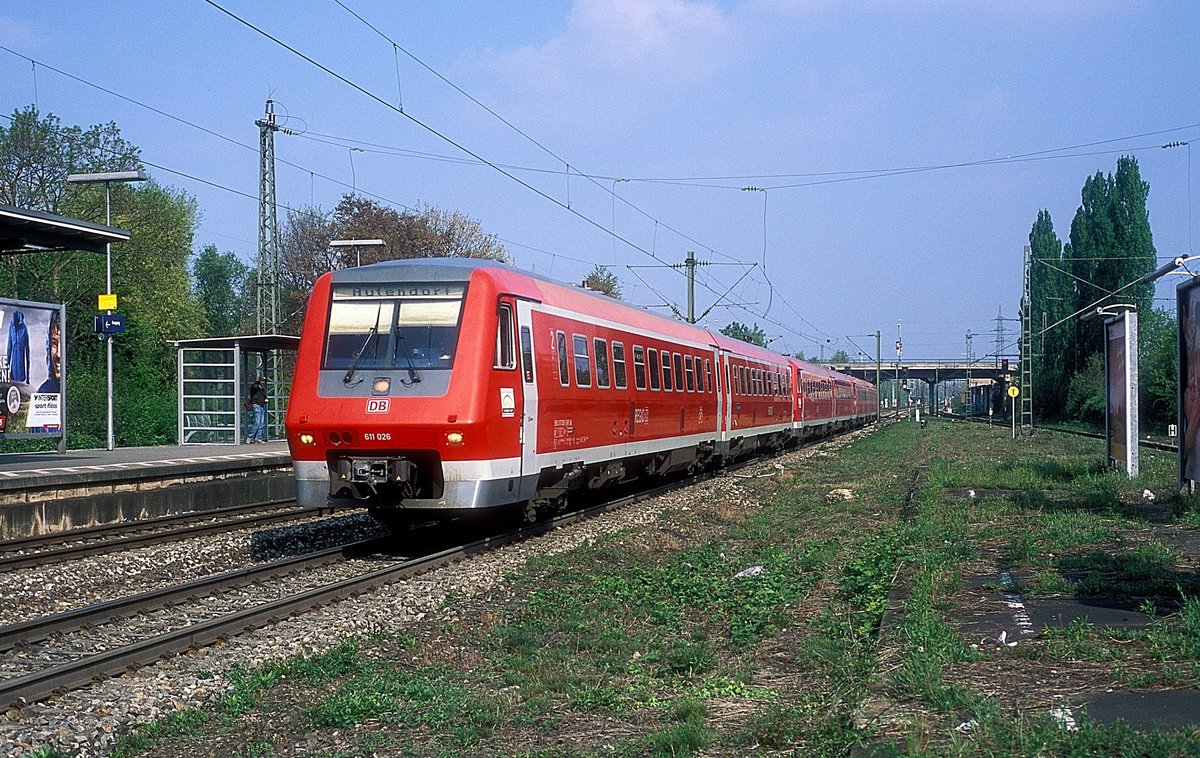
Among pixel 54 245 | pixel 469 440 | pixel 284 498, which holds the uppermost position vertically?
pixel 54 245

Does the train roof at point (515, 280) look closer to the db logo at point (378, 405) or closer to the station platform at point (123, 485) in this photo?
the db logo at point (378, 405)

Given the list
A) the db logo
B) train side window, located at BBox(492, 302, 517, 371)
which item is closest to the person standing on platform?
train side window, located at BBox(492, 302, 517, 371)

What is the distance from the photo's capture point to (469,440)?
1238 cm

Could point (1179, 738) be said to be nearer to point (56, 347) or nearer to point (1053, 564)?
point (1053, 564)

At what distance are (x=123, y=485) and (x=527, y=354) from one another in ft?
25.4

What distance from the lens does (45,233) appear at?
58.3 feet

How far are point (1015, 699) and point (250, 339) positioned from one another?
22.6 metres

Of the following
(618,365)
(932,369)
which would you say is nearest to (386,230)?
(618,365)

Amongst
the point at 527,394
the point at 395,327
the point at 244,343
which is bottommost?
the point at 527,394

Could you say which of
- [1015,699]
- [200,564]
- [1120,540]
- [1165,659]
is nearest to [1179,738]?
[1015,699]

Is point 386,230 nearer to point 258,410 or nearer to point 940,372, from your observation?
point 258,410

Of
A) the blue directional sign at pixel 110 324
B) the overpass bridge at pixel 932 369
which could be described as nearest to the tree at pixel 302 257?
the blue directional sign at pixel 110 324

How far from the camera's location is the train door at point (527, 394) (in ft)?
44.4

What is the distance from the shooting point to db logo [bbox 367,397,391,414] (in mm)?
12484
